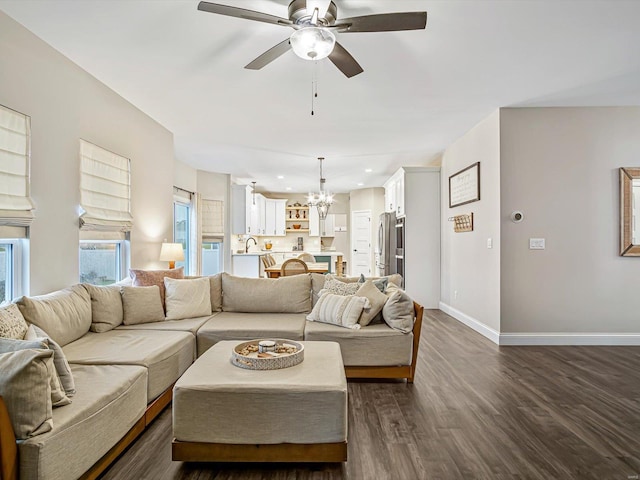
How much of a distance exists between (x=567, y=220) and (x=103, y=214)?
503 cm

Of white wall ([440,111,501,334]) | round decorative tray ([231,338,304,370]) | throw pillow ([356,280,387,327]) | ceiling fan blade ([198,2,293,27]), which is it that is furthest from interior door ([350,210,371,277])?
ceiling fan blade ([198,2,293,27])

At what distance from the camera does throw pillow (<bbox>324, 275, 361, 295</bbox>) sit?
12.1 feet

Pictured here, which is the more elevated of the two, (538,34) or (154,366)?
(538,34)

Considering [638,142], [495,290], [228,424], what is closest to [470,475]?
[228,424]

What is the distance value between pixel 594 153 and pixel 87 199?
5.41 m

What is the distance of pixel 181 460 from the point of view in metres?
Result: 2.01

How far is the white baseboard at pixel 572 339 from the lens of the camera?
171 inches

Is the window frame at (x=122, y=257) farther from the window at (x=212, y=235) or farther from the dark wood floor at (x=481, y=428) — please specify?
the window at (x=212, y=235)

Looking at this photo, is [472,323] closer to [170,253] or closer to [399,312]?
[399,312]

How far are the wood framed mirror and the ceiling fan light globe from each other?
3.99m

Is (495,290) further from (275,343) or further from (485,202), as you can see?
(275,343)

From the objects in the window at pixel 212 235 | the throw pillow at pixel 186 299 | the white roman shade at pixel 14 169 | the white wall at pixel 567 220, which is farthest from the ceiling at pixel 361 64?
the window at pixel 212 235

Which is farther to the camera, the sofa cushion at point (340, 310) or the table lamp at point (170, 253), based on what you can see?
the table lamp at point (170, 253)

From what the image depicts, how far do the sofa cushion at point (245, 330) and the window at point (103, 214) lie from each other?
138cm
